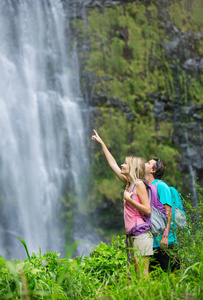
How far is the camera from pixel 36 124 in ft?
40.4

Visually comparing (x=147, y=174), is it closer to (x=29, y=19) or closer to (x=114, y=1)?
(x=29, y=19)

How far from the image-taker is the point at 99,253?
4289 mm

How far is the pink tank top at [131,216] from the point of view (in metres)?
3.37

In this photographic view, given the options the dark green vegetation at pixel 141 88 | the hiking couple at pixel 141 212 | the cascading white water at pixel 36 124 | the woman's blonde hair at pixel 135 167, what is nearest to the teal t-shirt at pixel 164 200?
the hiking couple at pixel 141 212

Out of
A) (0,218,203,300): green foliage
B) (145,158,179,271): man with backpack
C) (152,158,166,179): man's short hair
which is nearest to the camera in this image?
(0,218,203,300): green foliage

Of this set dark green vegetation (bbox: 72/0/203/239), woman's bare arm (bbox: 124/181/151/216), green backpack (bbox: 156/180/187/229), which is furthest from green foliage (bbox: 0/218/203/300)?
dark green vegetation (bbox: 72/0/203/239)

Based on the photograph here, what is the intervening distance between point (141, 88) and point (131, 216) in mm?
11046

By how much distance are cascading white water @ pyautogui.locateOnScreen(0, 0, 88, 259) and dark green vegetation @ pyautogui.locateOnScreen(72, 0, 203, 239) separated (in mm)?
694

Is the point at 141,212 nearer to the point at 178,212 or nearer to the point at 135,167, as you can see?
the point at 135,167

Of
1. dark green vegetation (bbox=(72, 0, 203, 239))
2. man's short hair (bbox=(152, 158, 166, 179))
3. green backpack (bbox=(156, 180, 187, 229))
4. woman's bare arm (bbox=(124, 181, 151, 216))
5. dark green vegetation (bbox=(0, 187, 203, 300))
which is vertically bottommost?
dark green vegetation (bbox=(0, 187, 203, 300))

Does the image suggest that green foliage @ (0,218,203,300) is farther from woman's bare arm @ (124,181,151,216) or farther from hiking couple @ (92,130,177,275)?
woman's bare arm @ (124,181,151,216)

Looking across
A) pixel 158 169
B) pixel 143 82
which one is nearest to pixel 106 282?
pixel 158 169

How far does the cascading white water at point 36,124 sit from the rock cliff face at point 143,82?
0.69m

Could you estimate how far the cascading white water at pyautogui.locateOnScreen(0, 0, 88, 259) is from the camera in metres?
11.3
